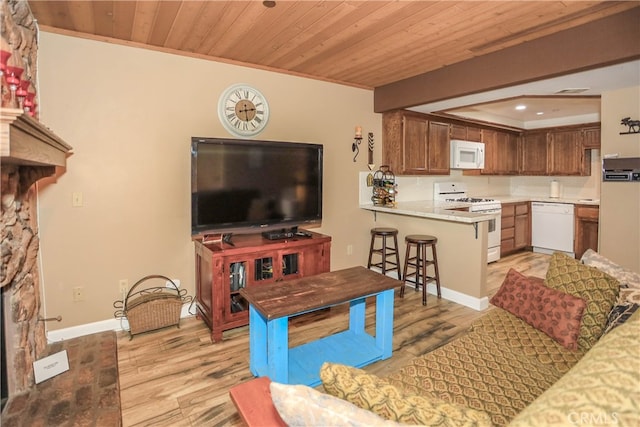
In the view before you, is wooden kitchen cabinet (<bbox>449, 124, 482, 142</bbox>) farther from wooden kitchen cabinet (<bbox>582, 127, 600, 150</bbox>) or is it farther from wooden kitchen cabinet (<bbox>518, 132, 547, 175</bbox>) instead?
wooden kitchen cabinet (<bbox>582, 127, 600, 150</bbox>)

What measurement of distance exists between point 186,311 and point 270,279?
89cm

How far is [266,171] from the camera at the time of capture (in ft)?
10.7

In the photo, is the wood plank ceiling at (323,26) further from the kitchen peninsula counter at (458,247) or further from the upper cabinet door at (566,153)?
the upper cabinet door at (566,153)

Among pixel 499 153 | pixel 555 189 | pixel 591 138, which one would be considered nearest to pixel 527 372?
pixel 499 153

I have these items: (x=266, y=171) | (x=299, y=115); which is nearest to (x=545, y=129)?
(x=299, y=115)

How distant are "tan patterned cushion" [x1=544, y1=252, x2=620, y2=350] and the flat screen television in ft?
7.21

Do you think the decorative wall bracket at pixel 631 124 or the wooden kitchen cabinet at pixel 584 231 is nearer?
the decorative wall bracket at pixel 631 124

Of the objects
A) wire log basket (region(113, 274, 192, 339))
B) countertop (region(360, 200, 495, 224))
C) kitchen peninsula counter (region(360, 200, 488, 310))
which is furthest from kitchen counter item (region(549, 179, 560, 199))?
wire log basket (region(113, 274, 192, 339))

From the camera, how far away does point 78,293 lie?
2.77 meters

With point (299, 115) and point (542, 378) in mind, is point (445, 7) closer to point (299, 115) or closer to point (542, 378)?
point (299, 115)

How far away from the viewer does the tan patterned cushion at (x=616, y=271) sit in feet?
6.29

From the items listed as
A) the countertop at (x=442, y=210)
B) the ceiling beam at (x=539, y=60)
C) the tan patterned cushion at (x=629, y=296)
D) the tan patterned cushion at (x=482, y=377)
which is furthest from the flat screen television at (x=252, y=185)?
the tan patterned cushion at (x=629, y=296)

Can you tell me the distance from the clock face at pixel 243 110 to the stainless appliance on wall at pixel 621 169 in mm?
3417

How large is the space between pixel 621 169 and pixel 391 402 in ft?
12.2
